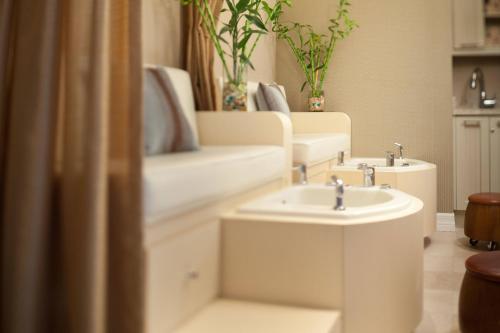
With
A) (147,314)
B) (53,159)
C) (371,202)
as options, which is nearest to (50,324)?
(147,314)

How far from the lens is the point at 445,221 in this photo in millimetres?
1759

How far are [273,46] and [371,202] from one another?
630mm

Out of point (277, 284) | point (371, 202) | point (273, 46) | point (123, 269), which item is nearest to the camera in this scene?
point (123, 269)

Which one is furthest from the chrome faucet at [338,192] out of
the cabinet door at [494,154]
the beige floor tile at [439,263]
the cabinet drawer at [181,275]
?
the cabinet door at [494,154]

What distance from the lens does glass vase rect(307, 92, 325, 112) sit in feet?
4.94

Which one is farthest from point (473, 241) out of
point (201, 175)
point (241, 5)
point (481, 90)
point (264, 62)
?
point (201, 175)

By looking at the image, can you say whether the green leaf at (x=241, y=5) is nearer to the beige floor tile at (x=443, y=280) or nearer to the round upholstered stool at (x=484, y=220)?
the beige floor tile at (x=443, y=280)

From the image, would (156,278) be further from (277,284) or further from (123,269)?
(277,284)

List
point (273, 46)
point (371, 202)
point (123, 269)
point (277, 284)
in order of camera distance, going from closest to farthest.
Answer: point (123, 269)
point (277, 284)
point (371, 202)
point (273, 46)

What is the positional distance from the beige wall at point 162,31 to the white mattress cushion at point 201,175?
1.22 ft

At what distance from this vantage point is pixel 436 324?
147 cm

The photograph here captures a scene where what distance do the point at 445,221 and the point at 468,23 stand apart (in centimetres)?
64

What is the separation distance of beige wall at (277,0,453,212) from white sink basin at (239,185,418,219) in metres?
0.36

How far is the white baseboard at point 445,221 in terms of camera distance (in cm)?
169
